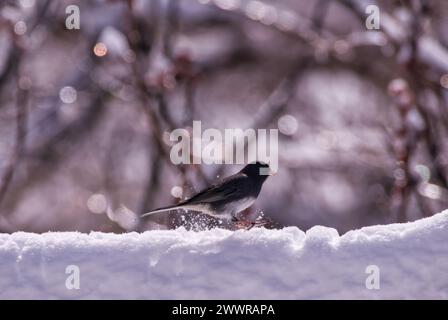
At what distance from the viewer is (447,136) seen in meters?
6.25

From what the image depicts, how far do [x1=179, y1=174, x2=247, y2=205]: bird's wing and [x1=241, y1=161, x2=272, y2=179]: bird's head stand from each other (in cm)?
11

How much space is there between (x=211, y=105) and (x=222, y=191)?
4911 millimetres

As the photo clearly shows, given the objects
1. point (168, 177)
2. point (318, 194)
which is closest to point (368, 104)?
point (318, 194)

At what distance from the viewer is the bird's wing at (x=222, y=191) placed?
13.6ft

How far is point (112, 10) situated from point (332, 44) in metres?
2.11

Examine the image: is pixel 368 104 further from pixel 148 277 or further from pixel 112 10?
pixel 148 277

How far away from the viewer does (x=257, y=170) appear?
4.58 meters

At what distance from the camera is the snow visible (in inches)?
93.4
